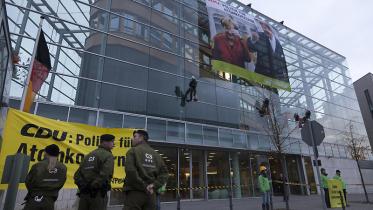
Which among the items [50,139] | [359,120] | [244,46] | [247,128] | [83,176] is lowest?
[83,176]

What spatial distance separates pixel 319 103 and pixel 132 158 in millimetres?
27946

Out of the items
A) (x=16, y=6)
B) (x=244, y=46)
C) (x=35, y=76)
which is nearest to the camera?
(x=35, y=76)

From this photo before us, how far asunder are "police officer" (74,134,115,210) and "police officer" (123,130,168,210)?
0.81 m

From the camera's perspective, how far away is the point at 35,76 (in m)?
7.64

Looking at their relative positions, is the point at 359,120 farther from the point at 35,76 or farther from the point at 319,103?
the point at 35,76

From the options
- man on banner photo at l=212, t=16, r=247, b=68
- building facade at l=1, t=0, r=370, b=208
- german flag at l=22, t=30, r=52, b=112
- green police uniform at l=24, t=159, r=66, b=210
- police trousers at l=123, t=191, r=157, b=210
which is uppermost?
man on banner photo at l=212, t=16, r=247, b=68

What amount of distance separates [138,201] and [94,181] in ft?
3.76

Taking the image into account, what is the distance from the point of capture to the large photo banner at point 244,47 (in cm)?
1985

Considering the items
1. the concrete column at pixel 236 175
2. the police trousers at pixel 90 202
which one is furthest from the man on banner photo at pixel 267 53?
the police trousers at pixel 90 202

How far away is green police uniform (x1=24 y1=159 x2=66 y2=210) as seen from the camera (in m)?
4.90

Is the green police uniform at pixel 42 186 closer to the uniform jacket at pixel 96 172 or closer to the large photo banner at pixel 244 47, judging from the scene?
the uniform jacket at pixel 96 172

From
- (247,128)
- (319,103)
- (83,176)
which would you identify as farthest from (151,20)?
(319,103)

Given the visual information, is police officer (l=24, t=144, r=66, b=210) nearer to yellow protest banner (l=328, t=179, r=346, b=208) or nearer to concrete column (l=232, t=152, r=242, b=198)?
yellow protest banner (l=328, t=179, r=346, b=208)

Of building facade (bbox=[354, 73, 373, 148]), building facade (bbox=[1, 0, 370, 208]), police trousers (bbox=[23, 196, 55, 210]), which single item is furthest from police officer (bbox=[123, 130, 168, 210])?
building facade (bbox=[354, 73, 373, 148])
